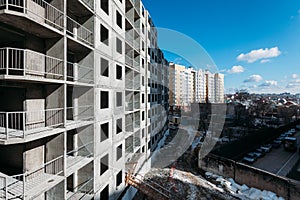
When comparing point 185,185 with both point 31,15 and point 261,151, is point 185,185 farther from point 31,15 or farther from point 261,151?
point 31,15

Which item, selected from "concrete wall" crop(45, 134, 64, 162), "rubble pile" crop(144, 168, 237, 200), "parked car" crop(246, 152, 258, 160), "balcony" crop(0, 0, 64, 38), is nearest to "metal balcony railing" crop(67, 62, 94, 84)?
"balcony" crop(0, 0, 64, 38)

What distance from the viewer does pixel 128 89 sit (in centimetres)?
999

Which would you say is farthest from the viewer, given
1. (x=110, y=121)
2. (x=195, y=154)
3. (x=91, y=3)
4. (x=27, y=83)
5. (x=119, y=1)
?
(x=195, y=154)

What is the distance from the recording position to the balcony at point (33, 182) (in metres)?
3.87

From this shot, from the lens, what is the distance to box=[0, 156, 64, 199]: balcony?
3.87m

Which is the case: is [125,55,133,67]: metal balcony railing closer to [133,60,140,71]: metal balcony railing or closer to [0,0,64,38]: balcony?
[133,60,140,71]: metal balcony railing

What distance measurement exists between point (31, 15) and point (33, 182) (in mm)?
4550

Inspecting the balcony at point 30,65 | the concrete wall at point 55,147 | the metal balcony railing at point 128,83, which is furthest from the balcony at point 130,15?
the concrete wall at point 55,147

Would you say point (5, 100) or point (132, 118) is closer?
point (5, 100)

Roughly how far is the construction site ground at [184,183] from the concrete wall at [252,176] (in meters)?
1.42

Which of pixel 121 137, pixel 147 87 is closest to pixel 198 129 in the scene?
pixel 147 87

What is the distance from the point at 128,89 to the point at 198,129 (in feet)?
64.0

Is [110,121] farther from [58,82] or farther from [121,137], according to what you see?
[58,82]

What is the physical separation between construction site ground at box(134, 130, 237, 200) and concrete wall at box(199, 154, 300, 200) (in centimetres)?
142
